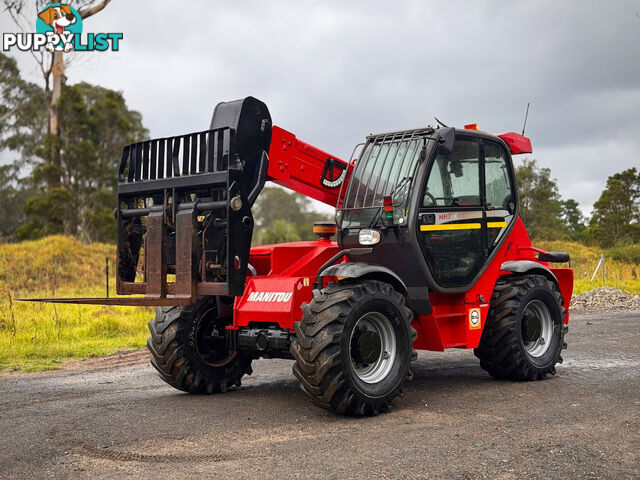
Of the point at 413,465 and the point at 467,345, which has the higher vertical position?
the point at 467,345

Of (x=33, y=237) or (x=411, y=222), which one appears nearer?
(x=411, y=222)

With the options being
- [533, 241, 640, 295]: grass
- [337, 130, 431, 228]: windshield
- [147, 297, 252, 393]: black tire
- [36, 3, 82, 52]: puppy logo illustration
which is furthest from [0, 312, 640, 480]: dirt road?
[36, 3, 82, 52]: puppy logo illustration

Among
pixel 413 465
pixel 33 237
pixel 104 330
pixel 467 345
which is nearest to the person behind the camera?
pixel 413 465

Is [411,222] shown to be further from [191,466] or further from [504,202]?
[191,466]

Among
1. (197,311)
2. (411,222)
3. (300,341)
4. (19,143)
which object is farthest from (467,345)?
(19,143)

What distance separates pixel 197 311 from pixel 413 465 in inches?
135

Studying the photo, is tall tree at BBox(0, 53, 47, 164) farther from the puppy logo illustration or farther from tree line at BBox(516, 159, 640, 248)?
tree line at BBox(516, 159, 640, 248)

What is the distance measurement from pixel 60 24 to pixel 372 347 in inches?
1155

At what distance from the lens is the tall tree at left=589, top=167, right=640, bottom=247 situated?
39.7 meters

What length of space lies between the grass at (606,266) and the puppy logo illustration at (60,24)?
74.1 feet

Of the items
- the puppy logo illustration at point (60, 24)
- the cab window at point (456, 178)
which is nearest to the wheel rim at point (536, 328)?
the cab window at point (456, 178)

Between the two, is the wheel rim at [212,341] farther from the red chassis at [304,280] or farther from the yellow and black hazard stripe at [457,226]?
the yellow and black hazard stripe at [457,226]

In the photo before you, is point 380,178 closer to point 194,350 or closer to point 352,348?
point 352,348

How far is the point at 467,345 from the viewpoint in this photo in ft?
25.4
